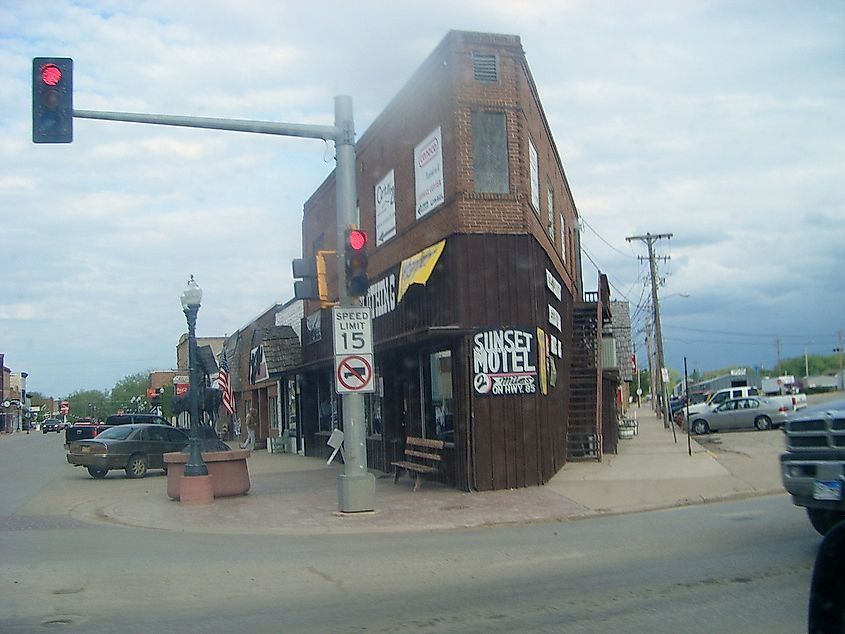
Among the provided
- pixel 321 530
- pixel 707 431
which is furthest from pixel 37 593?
pixel 707 431

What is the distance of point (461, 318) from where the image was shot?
16953mm

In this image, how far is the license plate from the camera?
8.91 m

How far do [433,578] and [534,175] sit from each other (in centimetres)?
1227

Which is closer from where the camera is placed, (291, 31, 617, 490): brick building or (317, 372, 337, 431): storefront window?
(291, 31, 617, 490): brick building

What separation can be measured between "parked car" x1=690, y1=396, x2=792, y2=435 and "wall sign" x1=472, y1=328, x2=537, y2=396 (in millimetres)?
23963

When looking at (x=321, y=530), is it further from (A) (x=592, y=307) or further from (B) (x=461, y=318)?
(A) (x=592, y=307)

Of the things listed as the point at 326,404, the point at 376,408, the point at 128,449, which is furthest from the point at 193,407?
the point at 326,404

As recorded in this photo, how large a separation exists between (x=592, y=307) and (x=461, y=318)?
10068 millimetres

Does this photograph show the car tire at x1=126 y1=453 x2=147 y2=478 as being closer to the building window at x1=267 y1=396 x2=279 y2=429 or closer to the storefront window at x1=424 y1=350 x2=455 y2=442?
the storefront window at x1=424 y1=350 x2=455 y2=442

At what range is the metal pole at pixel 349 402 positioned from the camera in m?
14.5

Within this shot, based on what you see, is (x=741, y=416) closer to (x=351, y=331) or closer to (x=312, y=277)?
(x=351, y=331)

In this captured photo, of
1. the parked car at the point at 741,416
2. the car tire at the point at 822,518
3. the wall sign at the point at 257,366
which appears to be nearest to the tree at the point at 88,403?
the wall sign at the point at 257,366

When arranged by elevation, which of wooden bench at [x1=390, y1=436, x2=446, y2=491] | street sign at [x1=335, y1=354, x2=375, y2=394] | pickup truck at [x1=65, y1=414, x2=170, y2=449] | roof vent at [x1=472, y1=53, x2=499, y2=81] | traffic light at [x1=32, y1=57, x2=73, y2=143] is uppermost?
roof vent at [x1=472, y1=53, x2=499, y2=81]

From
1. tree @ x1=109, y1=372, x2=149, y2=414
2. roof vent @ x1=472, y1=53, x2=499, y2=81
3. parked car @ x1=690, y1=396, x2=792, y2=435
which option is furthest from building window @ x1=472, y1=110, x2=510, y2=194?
tree @ x1=109, y1=372, x2=149, y2=414
